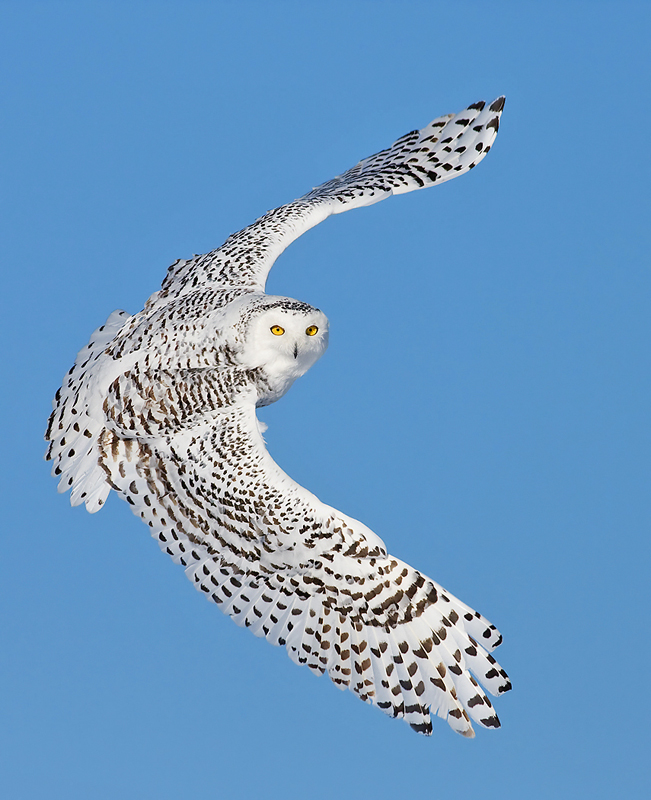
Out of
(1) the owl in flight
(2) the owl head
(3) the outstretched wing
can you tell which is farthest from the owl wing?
(3) the outstretched wing

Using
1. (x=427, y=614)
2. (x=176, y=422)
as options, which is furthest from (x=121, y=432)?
(x=427, y=614)

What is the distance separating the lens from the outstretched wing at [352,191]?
5918 millimetres

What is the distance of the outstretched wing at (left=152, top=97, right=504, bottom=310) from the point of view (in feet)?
19.4

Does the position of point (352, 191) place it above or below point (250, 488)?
above

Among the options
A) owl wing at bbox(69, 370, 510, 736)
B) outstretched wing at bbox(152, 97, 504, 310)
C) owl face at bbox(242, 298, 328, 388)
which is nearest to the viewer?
owl wing at bbox(69, 370, 510, 736)

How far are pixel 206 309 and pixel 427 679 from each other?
249cm

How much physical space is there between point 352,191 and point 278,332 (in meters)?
1.46

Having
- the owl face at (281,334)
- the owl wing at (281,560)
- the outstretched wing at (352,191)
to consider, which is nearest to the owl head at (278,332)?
the owl face at (281,334)

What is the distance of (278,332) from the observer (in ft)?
17.5

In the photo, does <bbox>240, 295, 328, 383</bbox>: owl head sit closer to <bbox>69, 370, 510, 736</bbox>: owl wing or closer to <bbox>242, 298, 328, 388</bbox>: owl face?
<bbox>242, 298, 328, 388</bbox>: owl face

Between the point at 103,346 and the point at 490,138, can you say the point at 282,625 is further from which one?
the point at 490,138

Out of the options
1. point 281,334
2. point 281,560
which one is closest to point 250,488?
point 281,560

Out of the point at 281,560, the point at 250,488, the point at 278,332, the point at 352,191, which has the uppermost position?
the point at 352,191

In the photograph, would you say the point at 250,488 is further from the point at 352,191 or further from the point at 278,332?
the point at 352,191
